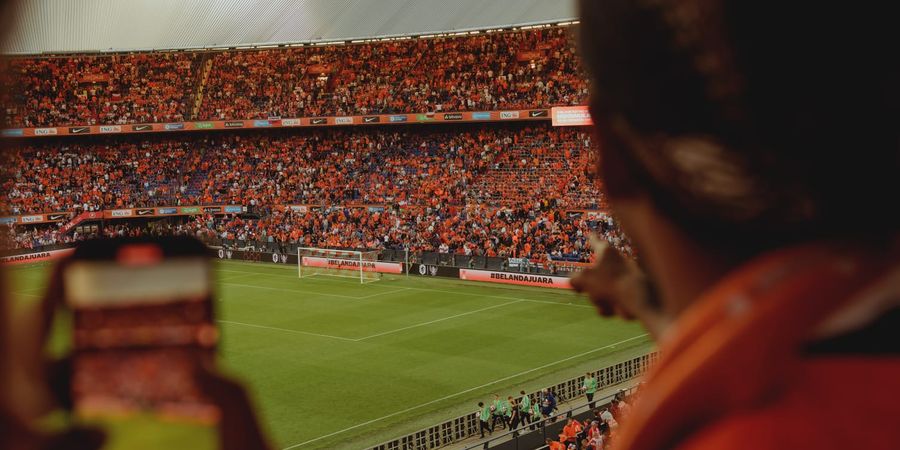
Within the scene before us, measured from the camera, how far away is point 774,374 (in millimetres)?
777

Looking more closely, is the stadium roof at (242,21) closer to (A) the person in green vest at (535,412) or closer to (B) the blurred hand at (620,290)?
(A) the person in green vest at (535,412)

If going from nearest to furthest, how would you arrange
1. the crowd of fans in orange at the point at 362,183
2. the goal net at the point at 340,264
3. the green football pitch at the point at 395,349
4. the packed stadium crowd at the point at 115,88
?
1. the green football pitch at the point at 395,349
2. the goal net at the point at 340,264
3. the crowd of fans in orange at the point at 362,183
4. the packed stadium crowd at the point at 115,88

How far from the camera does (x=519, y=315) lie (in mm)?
31406

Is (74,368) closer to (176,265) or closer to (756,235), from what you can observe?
(176,265)

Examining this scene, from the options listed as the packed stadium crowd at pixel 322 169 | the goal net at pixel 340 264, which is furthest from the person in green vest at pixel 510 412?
the packed stadium crowd at pixel 322 169

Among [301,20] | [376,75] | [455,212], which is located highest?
[301,20]

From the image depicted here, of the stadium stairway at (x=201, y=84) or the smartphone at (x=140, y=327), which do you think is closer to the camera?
the smartphone at (x=140, y=327)

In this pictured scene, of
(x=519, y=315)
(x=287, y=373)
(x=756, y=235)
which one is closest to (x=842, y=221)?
(x=756, y=235)

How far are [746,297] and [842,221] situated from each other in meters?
0.16

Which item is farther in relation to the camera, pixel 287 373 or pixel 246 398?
pixel 287 373

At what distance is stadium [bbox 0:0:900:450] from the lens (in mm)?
853

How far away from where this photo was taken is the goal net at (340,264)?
136 ft

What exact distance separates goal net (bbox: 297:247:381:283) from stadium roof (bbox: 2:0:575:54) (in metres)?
14.9

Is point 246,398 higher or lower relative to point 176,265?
lower
